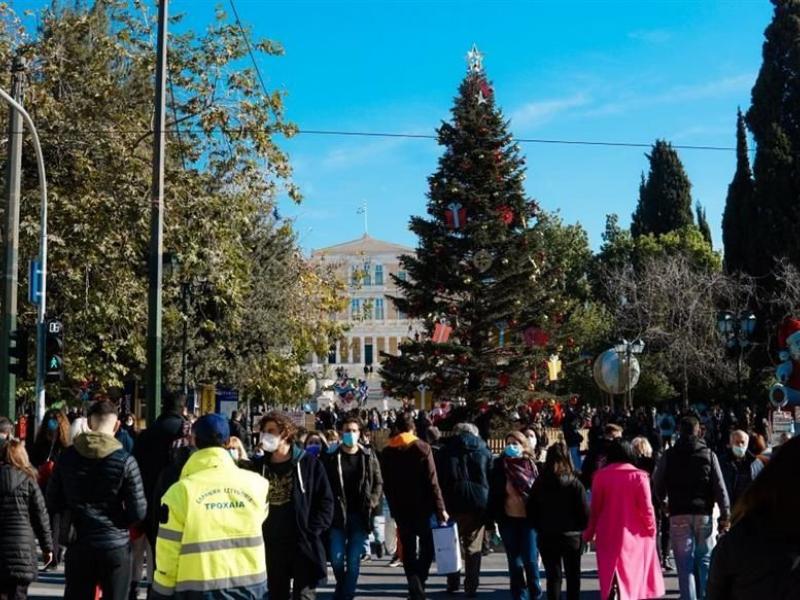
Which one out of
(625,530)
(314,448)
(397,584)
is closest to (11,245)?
(314,448)

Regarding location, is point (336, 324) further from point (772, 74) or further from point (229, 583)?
point (229, 583)

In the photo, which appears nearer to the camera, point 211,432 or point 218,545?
point 218,545

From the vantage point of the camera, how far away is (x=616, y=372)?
31.8 meters

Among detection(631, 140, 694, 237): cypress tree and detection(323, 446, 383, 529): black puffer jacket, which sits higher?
detection(631, 140, 694, 237): cypress tree

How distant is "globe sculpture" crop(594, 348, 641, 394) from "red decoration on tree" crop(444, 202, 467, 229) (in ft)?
22.1

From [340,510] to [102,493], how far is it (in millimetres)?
2508

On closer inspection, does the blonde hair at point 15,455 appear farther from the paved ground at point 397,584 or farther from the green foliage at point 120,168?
the green foliage at point 120,168

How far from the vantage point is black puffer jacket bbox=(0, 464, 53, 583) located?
6707 millimetres

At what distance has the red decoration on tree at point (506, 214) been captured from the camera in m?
29.7

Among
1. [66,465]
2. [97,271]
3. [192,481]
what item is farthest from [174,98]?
[192,481]

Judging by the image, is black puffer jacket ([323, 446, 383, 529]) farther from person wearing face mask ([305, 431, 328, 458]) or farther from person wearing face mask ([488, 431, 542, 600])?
person wearing face mask ([305, 431, 328, 458])

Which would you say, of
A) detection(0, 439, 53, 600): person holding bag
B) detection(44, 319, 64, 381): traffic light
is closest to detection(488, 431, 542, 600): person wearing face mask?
detection(0, 439, 53, 600): person holding bag

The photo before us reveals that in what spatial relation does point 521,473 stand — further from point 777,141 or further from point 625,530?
point 777,141

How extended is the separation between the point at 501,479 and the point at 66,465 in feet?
13.6
